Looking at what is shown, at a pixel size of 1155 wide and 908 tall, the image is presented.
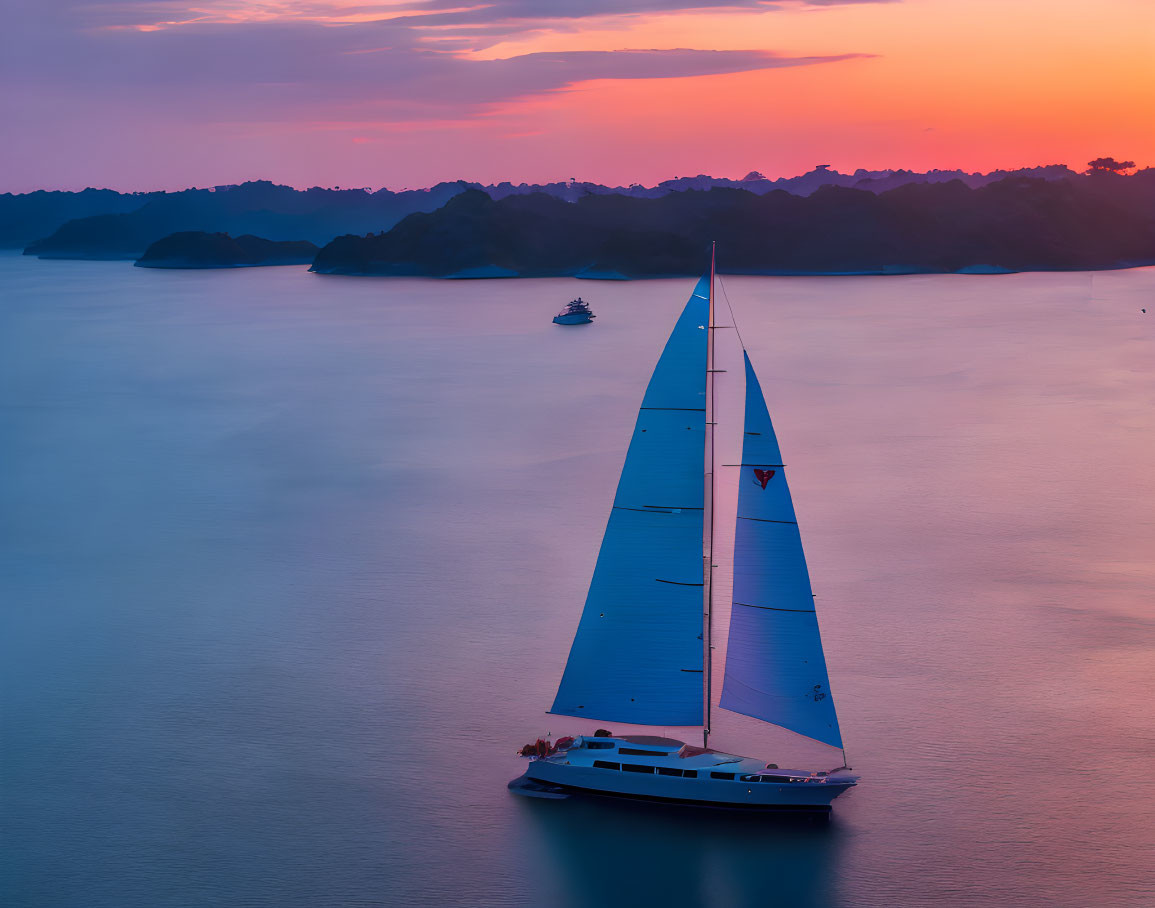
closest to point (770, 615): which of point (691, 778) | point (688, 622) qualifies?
point (688, 622)

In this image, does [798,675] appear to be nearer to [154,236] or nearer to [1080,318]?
[1080,318]

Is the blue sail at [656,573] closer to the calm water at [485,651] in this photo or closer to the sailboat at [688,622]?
the sailboat at [688,622]

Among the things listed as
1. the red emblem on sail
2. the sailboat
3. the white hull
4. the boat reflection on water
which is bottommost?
the boat reflection on water

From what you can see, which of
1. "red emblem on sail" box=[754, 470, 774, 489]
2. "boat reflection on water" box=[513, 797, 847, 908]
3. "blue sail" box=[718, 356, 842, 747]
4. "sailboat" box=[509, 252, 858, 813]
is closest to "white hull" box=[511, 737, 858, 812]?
"sailboat" box=[509, 252, 858, 813]

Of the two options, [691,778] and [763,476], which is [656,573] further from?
[691,778]

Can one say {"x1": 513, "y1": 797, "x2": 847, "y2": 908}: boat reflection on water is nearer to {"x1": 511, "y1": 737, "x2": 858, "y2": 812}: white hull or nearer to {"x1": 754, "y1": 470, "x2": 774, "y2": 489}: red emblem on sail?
{"x1": 511, "y1": 737, "x2": 858, "y2": 812}: white hull

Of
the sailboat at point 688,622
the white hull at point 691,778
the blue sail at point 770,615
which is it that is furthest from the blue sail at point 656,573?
the blue sail at point 770,615
